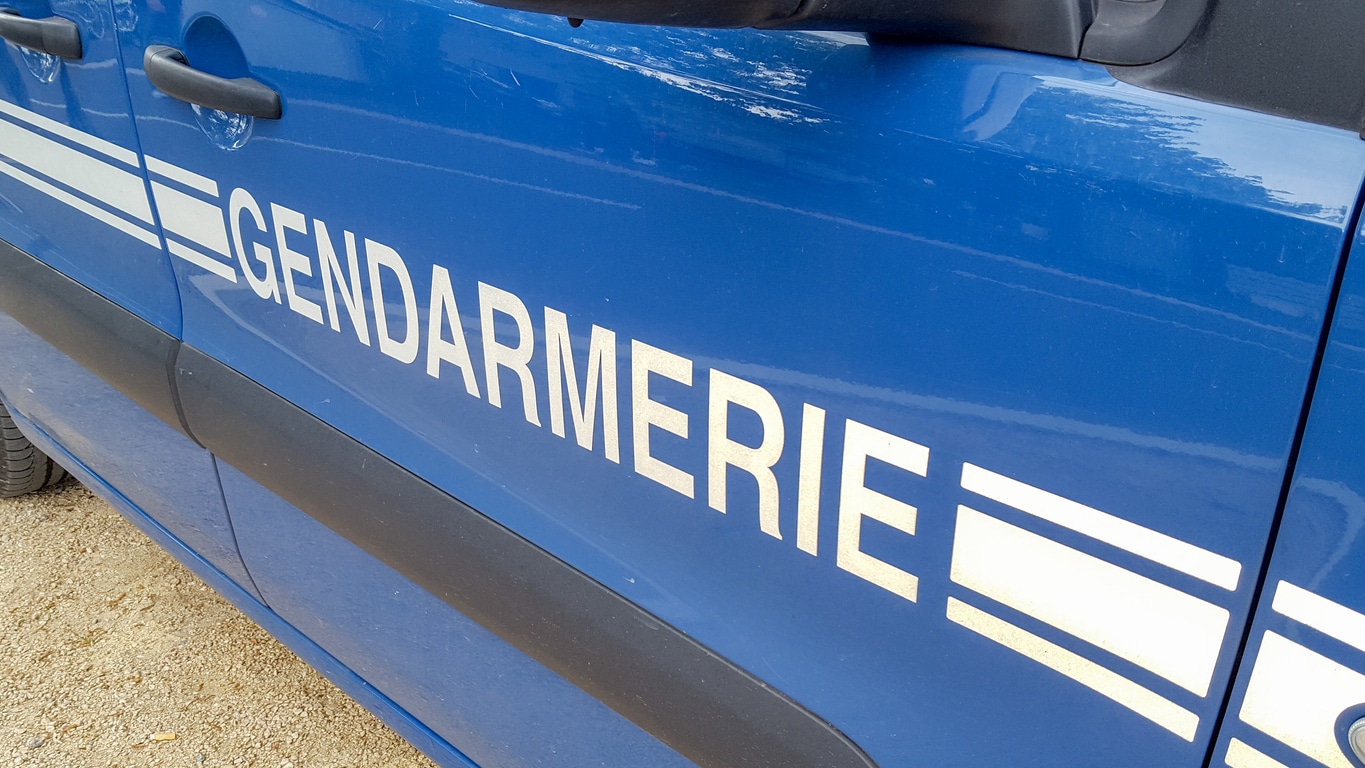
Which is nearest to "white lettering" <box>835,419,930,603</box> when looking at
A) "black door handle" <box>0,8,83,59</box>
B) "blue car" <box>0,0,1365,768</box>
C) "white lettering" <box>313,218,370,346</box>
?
"blue car" <box>0,0,1365,768</box>

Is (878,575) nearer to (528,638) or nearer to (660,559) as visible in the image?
(660,559)

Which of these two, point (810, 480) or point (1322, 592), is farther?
point (810, 480)

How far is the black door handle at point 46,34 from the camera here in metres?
1.65

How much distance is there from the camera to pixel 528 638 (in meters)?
1.29

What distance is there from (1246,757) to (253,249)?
1256 mm

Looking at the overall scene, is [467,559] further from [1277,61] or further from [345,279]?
[1277,61]

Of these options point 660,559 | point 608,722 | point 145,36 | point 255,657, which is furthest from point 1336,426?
point 255,657

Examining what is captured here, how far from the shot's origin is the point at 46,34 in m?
1.68

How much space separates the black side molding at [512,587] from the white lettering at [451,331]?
18cm

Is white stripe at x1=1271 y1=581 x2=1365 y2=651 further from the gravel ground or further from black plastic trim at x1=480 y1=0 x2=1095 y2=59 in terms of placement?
the gravel ground

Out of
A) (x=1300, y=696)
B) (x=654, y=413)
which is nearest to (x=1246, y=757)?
(x=1300, y=696)

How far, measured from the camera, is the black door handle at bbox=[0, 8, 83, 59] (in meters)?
1.65

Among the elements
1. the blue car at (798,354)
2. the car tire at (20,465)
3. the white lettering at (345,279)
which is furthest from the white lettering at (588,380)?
the car tire at (20,465)

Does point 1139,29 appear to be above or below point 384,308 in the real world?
above
